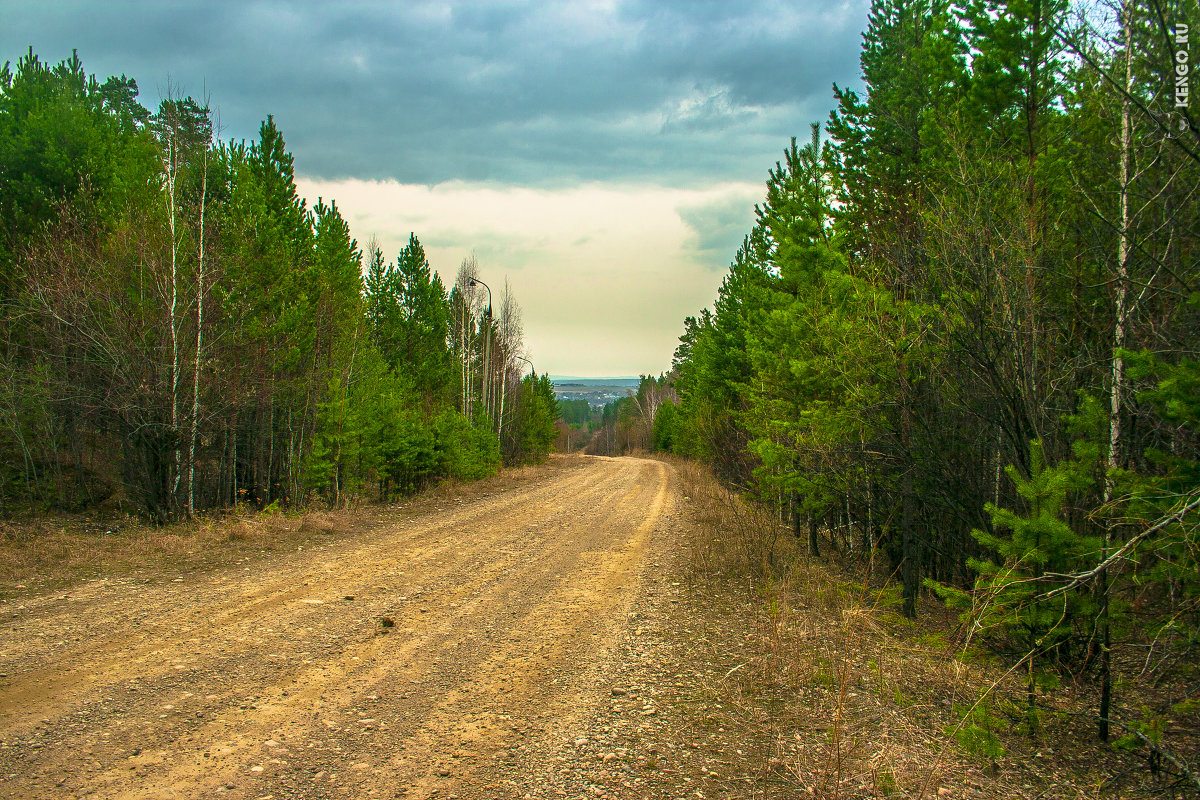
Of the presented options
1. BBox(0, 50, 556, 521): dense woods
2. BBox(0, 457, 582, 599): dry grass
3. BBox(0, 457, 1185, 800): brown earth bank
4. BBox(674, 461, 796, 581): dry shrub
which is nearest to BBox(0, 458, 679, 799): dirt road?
BBox(0, 457, 1185, 800): brown earth bank

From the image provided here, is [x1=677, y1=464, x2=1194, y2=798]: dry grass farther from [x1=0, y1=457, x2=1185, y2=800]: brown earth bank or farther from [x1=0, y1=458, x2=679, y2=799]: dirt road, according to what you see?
[x1=0, y1=458, x2=679, y2=799]: dirt road

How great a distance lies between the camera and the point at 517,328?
36094mm

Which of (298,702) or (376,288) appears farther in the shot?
(376,288)

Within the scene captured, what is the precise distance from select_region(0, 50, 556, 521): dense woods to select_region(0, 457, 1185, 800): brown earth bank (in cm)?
431

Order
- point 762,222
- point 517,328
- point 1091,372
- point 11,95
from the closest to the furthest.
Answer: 1. point 1091,372
2. point 11,95
3. point 762,222
4. point 517,328

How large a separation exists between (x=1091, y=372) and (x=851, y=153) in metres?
12.9

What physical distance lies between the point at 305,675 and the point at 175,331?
390 inches

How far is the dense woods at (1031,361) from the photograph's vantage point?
4.14 m

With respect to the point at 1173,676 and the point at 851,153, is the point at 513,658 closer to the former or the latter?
the point at 1173,676

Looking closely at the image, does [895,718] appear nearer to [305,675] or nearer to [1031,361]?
[1031,361]

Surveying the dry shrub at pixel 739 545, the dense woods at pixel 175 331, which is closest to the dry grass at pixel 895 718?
the dry shrub at pixel 739 545

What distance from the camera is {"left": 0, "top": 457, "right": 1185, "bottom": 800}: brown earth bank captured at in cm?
360

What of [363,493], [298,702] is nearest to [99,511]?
[363,493]

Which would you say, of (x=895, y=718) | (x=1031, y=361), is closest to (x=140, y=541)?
(x=895, y=718)
